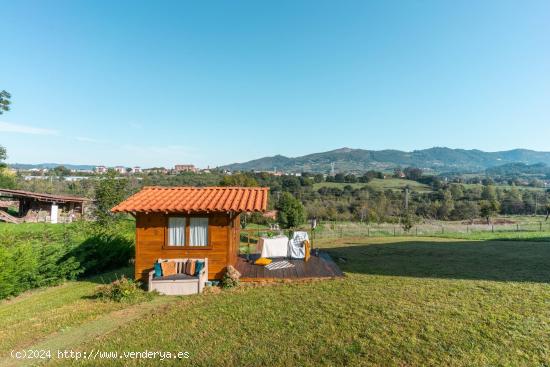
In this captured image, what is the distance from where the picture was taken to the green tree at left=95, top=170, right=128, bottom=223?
2161 centimetres

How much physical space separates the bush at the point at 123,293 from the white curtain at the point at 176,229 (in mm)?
1826

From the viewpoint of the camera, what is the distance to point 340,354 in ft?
16.9

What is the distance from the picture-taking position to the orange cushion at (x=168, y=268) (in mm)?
9562

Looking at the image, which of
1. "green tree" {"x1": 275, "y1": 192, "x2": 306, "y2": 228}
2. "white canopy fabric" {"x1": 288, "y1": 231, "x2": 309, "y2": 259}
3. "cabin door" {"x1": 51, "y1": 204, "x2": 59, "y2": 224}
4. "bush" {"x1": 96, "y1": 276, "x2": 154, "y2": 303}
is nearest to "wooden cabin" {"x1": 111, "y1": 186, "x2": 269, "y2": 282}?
"bush" {"x1": 96, "y1": 276, "x2": 154, "y2": 303}

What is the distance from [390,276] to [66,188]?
209 ft

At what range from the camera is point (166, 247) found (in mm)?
10008

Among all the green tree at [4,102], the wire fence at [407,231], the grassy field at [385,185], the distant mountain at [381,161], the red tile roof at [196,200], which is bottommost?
the wire fence at [407,231]

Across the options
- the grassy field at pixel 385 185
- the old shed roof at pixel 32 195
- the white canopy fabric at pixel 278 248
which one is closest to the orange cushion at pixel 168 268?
the white canopy fabric at pixel 278 248

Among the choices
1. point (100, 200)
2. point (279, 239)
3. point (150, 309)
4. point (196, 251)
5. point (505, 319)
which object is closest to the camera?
point (505, 319)

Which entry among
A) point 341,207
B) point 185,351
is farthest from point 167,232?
point 341,207

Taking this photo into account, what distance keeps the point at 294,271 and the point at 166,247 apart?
434cm

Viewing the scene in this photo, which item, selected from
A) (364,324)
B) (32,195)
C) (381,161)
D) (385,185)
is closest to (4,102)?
(32,195)

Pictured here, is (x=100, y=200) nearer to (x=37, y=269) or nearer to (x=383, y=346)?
(x=37, y=269)

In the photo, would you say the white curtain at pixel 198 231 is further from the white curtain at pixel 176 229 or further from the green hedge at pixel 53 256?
the green hedge at pixel 53 256
